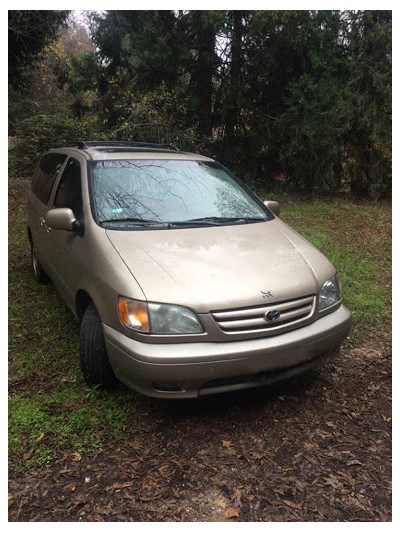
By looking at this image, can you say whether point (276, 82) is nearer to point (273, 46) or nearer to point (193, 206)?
point (273, 46)

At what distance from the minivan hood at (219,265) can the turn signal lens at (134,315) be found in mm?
79

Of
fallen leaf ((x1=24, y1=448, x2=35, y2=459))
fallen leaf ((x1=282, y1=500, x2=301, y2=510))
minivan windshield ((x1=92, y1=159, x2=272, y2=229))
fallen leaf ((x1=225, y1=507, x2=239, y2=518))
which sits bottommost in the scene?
fallen leaf ((x1=225, y1=507, x2=239, y2=518))

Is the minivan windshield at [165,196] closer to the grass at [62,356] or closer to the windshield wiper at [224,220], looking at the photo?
the windshield wiper at [224,220]

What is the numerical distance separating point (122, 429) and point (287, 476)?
1.03 meters

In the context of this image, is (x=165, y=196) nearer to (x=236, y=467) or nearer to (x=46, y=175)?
(x=46, y=175)

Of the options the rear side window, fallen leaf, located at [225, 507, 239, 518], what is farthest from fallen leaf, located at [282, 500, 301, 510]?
the rear side window

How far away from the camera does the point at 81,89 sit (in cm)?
1143

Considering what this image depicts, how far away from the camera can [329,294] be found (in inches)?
116

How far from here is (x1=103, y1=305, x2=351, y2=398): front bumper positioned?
2.39 meters

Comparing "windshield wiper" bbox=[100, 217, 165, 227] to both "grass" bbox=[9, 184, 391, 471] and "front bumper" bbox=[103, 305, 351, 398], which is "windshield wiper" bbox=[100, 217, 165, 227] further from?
"grass" bbox=[9, 184, 391, 471]

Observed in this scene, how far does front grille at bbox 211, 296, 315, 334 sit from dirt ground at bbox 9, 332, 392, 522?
26.0 inches

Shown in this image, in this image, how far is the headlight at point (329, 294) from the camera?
→ 2873 millimetres

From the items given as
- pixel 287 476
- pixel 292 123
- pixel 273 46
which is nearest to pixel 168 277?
pixel 287 476

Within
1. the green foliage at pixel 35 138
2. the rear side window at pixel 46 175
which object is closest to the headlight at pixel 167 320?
the rear side window at pixel 46 175
